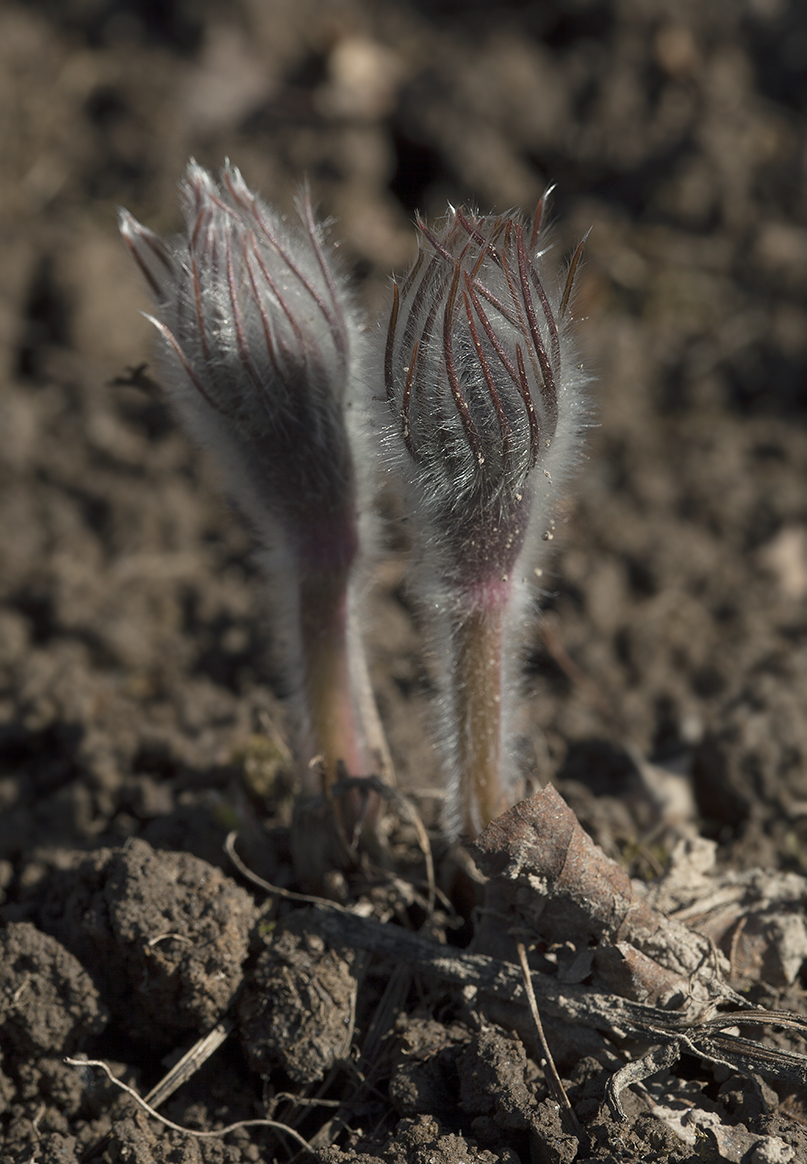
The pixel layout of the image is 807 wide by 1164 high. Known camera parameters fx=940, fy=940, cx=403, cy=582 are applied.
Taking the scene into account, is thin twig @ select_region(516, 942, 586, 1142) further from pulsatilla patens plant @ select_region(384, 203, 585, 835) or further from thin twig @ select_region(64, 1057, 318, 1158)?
pulsatilla patens plant @ select_region(384, 203, 585, 835)

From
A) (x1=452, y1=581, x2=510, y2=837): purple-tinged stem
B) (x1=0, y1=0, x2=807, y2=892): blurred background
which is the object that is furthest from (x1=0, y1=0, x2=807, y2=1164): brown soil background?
(x1=452, y1=581, x2=510, y2=837): purple-tinged stem

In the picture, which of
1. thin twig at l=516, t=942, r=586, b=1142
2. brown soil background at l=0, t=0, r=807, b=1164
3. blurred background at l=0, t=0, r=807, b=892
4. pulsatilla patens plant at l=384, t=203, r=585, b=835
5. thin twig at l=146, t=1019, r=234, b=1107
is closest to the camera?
pulsatilla patens plant at l=384, t=203, r=585, b=835

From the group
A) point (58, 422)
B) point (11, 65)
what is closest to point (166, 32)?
point (11, 65)

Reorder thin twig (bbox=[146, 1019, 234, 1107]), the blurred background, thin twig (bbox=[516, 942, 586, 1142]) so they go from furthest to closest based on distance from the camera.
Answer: the blurred background → thin twig (bbox=[146, 1019, 234, 1107]) → thin twig (bbox=[516, 942, 586, 1142])

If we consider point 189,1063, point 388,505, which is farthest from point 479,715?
point 388,505

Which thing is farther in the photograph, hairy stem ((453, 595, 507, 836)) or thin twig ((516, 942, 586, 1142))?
hairy stem ((453, 595, 507, 836))

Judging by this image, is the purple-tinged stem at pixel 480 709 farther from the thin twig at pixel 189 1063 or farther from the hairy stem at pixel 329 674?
the thin twig at pixel 189 1063

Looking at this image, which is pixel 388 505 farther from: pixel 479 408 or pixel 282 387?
pixel 479 408

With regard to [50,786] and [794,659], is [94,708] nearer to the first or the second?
[50,786]
